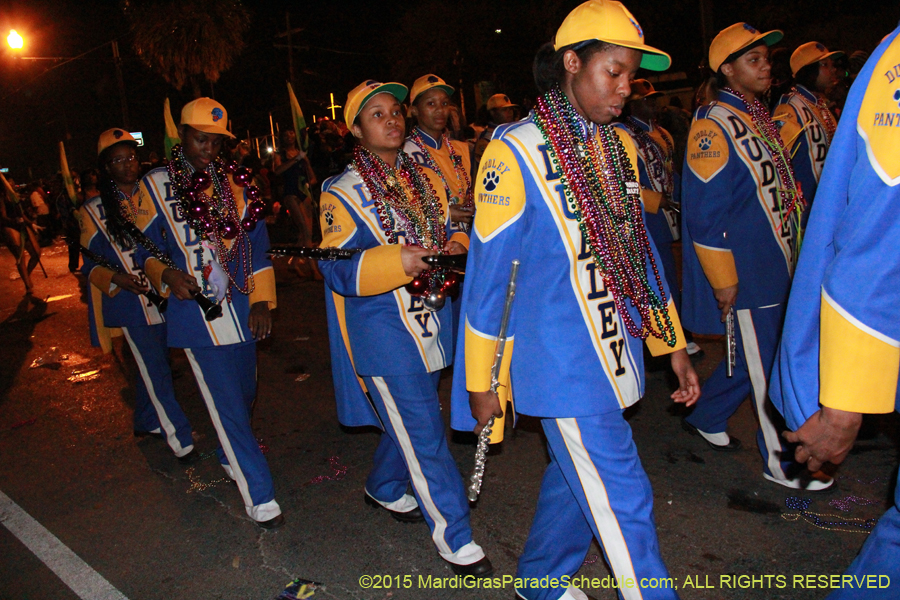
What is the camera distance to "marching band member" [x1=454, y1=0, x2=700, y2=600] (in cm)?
232

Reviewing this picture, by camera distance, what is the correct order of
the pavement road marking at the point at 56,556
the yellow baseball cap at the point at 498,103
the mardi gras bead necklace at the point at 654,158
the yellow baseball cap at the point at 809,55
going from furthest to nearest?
the yellow baseball cap at the point at 498,103
the mardi gras bead necklace at the point at 654,158
the yellow baseball cap at the point at 809,55
the pavement road marking at the point at 56,556

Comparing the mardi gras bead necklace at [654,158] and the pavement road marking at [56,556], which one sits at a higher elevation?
the mardi gras bead necklace at [654,158]

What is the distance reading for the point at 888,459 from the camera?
4.03m

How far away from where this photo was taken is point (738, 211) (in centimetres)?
368

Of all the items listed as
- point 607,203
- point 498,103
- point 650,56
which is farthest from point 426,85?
point 607,203

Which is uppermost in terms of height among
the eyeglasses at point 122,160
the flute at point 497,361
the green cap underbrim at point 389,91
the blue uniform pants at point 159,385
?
the green cap underbrim at point 389,91

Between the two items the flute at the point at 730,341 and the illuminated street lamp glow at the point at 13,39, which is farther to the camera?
the illuminated street lamp glow at the point at 13,39

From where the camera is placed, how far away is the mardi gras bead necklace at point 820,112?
435 cm

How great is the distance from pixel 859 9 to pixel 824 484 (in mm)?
22057

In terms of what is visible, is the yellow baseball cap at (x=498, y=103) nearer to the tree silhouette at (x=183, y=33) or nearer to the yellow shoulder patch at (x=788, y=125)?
the yellow shoulder patch at (x=788, y=125)

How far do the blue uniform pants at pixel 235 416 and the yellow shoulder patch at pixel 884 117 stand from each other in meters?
3.17

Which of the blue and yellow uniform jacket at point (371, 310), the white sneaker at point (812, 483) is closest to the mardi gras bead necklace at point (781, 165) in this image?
the white sneaker at point (812, 483)

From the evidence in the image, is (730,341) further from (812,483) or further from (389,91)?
(389,91)

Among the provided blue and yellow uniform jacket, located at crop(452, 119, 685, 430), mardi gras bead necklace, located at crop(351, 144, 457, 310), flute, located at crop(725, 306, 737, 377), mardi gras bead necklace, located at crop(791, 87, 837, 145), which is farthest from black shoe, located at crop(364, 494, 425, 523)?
mardi gras bead necklace, located at crop(791, 87, 837, 145)
